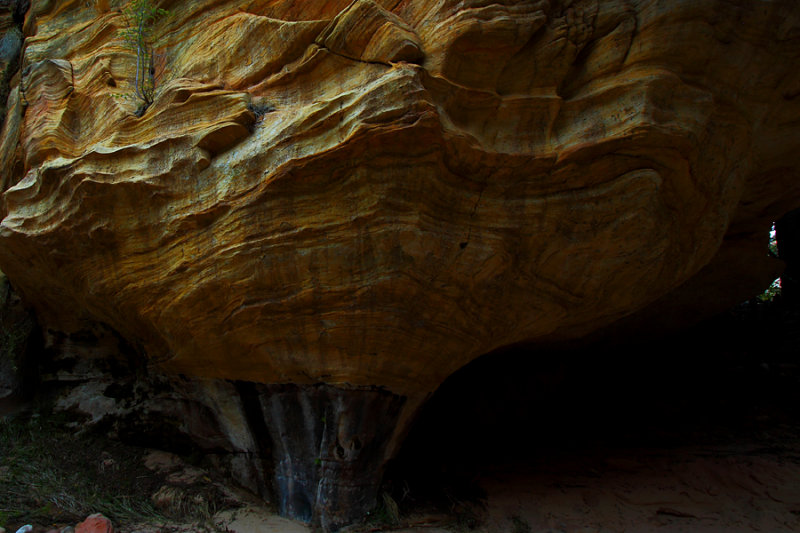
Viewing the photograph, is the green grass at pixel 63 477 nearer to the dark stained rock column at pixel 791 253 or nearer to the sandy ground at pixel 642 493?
→ the sandy ground at pixel 642 493

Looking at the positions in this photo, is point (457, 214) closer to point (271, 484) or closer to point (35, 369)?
point (271, 484)

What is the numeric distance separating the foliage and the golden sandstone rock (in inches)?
9.1

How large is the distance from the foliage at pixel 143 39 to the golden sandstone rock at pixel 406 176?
0.23 m

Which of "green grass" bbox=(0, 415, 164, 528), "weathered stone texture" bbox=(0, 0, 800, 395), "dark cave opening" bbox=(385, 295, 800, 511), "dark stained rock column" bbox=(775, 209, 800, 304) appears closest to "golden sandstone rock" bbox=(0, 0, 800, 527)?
"weathered stone texture" bbox=(0, 0, 800, 395)

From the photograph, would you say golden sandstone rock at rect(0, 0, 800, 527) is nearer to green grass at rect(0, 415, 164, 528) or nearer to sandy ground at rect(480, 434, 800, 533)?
green grass at rect(0, 415, 164, 528)

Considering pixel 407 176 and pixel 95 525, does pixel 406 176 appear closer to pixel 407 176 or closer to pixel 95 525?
pixel 407 176

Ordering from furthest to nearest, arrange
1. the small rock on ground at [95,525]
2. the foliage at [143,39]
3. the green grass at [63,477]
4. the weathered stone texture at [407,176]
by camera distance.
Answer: the foliage at [143,39], the green grass at [63,477], the small rock on ground at [95,525], the weathered stone texture at [407,176]

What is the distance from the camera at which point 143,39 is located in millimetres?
5016

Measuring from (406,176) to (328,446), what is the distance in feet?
7.62

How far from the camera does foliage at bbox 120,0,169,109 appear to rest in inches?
186

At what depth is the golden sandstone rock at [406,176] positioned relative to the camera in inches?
138

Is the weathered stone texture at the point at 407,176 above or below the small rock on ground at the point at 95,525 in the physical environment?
above

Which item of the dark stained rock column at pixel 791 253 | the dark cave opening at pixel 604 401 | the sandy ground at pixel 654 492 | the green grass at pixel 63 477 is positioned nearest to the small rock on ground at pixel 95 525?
the green grass at pixel 63 477

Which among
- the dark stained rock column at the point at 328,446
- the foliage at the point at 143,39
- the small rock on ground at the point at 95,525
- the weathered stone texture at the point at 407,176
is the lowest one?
the small rock on ground at the point at 95,525
